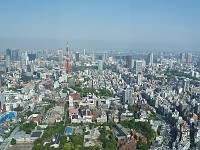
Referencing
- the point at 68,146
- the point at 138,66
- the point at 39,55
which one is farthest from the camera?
the point at 39,55

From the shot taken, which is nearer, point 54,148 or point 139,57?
Result: point 54,148

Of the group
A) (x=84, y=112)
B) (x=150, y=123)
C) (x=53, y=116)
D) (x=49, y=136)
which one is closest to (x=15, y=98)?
(x=53, y=116)

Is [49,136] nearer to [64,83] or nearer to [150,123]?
[150,123]

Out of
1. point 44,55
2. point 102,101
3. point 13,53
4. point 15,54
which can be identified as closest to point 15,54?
point 15,54

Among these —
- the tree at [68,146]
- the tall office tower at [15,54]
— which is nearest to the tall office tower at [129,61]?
the tall office tower at [15,54]

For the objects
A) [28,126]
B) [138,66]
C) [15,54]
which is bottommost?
[28,126]

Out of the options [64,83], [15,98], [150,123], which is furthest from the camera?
[64,83]

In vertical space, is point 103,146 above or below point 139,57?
below

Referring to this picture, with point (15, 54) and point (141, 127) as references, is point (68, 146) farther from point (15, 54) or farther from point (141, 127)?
point (15, 54)

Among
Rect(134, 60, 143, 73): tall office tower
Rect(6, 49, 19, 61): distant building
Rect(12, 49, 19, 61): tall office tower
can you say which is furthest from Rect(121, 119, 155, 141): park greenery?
Rect(134, 60, 143, 73): tall office tower

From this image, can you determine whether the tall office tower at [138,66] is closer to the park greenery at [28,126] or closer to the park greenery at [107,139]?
the park greenery at [107,139]

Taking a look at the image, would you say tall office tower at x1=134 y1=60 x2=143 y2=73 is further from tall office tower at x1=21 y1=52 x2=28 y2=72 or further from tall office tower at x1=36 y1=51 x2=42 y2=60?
tall office tower at x1=21 y1=52 x2=28 y2=72
